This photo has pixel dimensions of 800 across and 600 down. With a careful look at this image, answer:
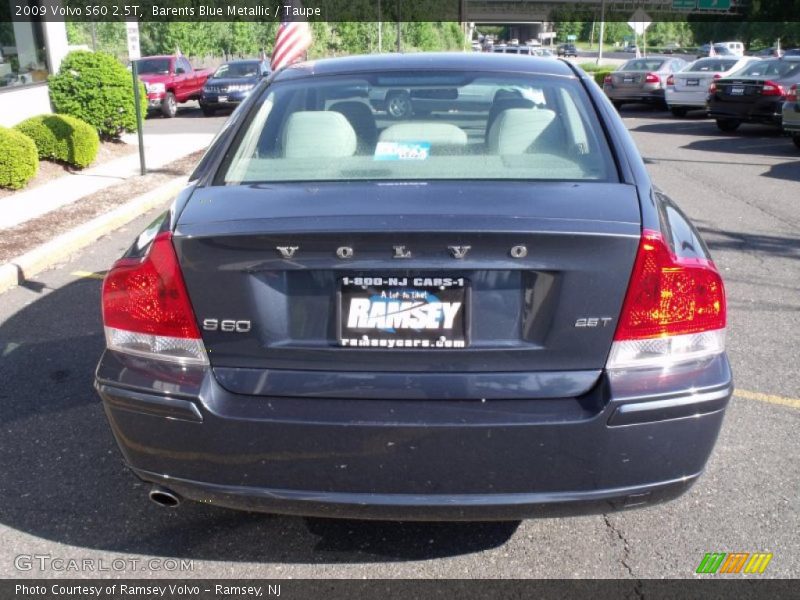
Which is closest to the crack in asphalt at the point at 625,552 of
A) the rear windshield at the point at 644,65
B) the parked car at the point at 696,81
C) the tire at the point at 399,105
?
the tire at the point at 399,105

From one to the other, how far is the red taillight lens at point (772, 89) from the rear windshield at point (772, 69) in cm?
83

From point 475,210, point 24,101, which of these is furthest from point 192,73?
point 475,210

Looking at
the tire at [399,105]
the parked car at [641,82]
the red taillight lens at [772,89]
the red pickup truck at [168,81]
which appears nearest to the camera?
the tire at [399,105]

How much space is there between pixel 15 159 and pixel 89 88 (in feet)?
14.7

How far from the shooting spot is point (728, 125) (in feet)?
60.1

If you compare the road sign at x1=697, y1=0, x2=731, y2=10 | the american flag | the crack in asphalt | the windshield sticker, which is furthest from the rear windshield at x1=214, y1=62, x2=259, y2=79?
the road sign at x1=697, y1=0, x2=731, y2=10

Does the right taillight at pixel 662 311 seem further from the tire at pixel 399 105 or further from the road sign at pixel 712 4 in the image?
the road sign at pixel 712 4

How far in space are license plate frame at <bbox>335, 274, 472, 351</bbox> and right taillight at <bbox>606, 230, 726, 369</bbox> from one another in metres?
0.49

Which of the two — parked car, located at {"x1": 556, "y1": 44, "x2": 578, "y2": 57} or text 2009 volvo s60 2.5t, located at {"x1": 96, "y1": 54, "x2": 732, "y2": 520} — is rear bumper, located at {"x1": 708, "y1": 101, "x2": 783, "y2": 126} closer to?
text 2009 volvo s60 2.5t, located at {"x1": 96, "y1": 54, "x2": 732, "y2": 520}

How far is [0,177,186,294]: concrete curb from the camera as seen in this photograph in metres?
6.69

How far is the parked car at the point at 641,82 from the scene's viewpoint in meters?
23.2

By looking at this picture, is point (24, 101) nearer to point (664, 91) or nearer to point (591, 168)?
point (591, 168)

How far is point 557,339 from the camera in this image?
2.54m

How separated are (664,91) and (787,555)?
21623mm
